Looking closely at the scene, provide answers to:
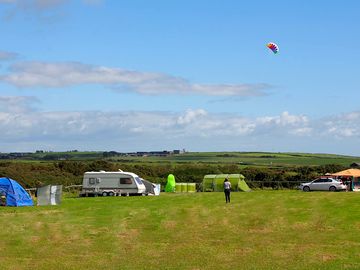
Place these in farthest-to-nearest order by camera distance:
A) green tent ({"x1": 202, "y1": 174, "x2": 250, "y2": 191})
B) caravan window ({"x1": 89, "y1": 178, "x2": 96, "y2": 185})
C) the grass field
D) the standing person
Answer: green tent ({"x1": 202, "y1": 174, "x2": 250, "y2": 191})
caravan window ({"x1": 89, "y1": 178, "x2": 96, "y2": 185})
the standing person
the grass field

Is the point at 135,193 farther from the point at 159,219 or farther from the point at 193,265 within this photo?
the point at 193,265

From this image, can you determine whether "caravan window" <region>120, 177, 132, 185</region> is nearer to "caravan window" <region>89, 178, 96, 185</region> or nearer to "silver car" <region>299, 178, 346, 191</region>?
"caravan window" <region>89, 178, 96, 185</region>

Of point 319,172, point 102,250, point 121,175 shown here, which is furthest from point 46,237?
point 319,172

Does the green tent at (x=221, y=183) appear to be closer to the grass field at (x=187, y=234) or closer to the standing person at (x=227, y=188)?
the grass field at (x=187, y=234)

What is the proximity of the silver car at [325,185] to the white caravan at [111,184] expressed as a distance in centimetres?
1648

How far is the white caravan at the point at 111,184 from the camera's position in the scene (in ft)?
187

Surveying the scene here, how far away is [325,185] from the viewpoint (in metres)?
60.5

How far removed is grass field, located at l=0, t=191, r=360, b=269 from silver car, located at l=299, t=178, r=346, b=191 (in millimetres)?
17047

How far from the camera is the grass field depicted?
24328mm

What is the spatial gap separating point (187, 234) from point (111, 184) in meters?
27.1

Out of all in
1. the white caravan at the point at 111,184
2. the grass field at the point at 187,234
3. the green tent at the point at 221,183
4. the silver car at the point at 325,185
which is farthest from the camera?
the green tent at the point at 221,183

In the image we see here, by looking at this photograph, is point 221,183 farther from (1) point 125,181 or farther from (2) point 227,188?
(2) point 227,188

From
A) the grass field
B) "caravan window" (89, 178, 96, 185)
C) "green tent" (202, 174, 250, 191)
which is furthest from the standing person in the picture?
"green tent" (202, 174, 250, 191)

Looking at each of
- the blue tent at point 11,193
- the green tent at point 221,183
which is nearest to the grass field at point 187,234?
the blue tent at point 11,193
